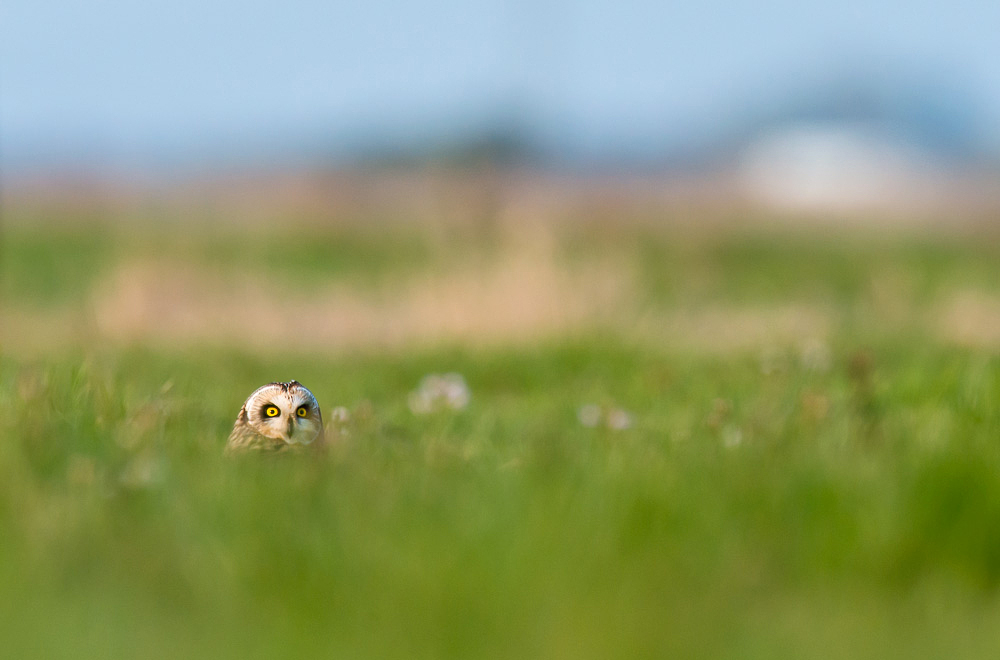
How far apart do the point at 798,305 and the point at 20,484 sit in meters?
8.94

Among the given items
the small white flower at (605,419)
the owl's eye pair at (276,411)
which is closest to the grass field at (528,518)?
the small white flower at (605,419)

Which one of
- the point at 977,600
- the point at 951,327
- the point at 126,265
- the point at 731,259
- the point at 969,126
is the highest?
the point at 969,126

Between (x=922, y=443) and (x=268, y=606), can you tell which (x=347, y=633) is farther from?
(x=922, y=443)

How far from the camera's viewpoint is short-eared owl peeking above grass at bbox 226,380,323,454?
3.17m

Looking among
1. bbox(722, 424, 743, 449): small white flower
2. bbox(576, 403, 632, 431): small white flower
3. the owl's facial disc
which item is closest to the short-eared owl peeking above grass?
the owl's facial disc

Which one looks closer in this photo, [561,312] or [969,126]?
[561,312]

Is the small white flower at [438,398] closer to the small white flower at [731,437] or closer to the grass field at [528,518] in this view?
the grass field at [528,518]

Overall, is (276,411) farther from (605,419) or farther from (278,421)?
(605,419)

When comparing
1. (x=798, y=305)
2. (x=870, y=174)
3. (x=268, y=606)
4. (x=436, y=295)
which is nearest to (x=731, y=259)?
(x=798, y=305)

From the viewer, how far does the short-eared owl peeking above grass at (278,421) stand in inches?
125

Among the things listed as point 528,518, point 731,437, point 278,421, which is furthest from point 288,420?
point 731,437

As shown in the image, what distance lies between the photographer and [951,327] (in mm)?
7379

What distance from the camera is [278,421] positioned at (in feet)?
10.5

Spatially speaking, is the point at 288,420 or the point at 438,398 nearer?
the point at 288,420
